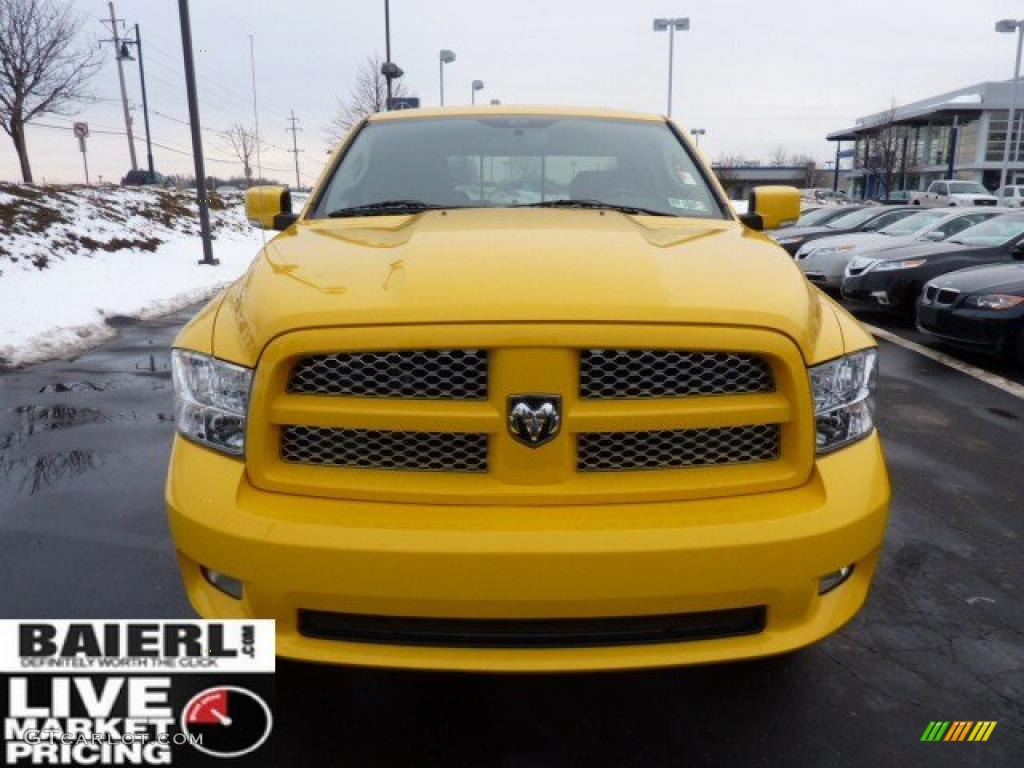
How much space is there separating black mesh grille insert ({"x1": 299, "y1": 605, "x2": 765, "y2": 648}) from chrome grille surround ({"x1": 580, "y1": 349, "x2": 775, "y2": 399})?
21.3 inches

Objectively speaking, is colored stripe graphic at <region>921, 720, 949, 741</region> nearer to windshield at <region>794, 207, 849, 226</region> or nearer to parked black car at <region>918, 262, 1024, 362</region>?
parked black car at <region>918, 262, 1024, 362</region>

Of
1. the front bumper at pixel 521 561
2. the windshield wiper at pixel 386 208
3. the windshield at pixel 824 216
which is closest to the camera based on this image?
the front bumper at pixel 521 561

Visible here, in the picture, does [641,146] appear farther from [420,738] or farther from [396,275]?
[420,738]

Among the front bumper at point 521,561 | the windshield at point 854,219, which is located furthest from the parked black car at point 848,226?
the front bumper at point 521,561

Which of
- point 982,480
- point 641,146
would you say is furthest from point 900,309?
point 641,146

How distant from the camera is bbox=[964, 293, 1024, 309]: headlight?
7344 millimetres

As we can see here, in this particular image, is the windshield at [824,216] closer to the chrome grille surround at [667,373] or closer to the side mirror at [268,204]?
the side mirror at [268,204]

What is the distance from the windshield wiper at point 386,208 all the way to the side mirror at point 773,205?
157 cm

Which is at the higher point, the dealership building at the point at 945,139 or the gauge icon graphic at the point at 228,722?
the dealership building at the point at 945,139

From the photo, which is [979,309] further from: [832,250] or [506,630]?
[506,630]

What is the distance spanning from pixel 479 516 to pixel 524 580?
194 millimetres

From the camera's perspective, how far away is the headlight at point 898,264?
10.1 meters

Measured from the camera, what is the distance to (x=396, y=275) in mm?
2180

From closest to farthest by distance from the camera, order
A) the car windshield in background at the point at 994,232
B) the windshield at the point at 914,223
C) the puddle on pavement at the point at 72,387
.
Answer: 1. the puddle on pavement at the point at 72,387
2. the car windshield in background at the point at 994,232
3. the windshield at the point at 914,223
